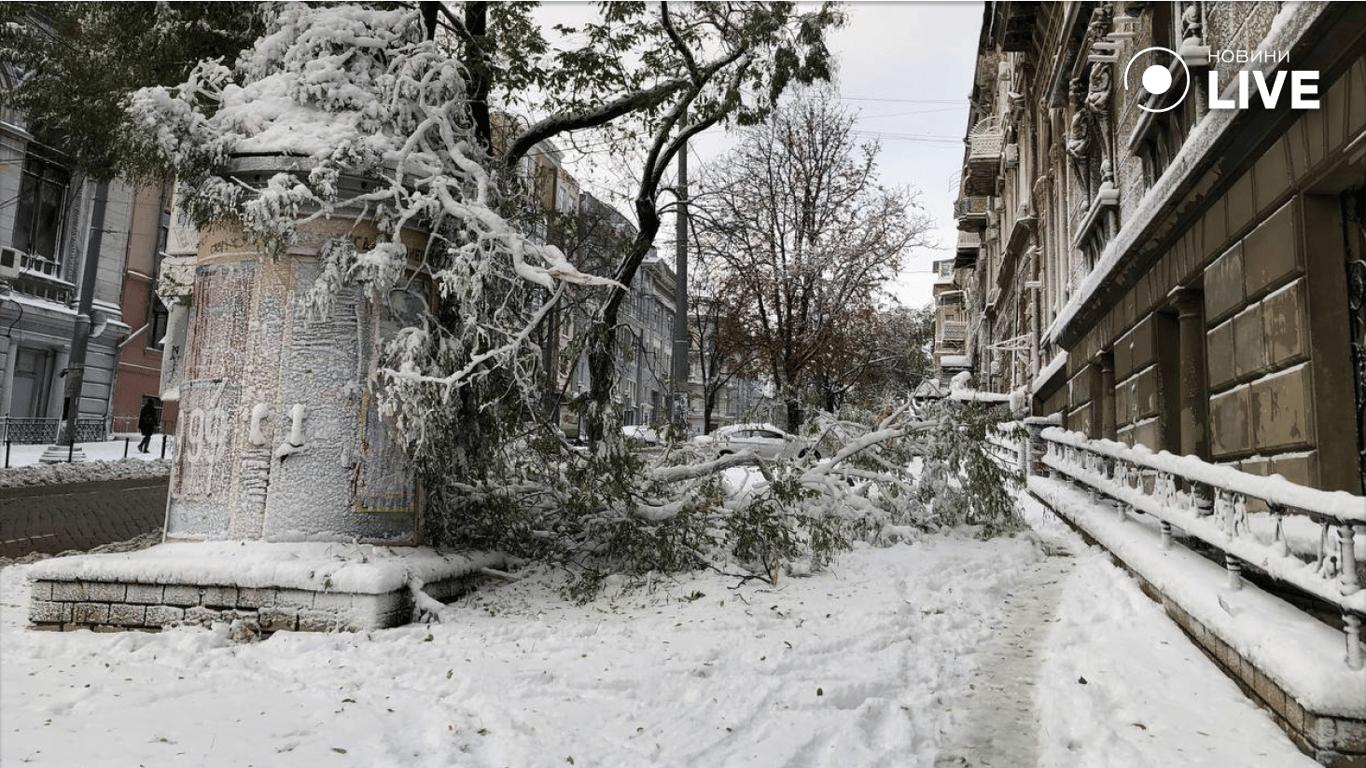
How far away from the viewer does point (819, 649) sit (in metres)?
5.00

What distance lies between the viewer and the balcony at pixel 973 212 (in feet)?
117

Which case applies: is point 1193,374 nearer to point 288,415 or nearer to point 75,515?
point 288,415

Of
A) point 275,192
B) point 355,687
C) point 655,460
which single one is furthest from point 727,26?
point 355,687

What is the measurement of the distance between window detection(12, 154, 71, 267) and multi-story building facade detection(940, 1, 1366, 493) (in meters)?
27.6

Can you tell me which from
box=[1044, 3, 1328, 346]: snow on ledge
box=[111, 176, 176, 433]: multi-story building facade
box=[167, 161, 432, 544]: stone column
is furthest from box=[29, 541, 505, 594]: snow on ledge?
box=[111, 176, 176, 433]: multi-story building facade

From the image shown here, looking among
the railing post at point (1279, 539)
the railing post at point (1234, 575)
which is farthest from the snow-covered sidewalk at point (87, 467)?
the railing post at point (1279, 539)

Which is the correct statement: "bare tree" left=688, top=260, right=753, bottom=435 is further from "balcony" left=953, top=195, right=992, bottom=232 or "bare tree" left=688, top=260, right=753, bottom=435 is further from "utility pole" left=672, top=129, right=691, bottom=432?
"balcony" left=953, top=195, right=992, bottom=232

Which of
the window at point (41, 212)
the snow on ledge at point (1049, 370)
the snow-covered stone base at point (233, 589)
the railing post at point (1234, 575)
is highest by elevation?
the window at point (41, 212)

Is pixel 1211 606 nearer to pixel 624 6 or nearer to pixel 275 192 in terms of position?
pixel 275 192

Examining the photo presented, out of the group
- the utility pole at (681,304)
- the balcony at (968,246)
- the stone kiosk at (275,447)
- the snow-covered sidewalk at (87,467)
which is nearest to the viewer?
the stone kiosk at (275,447)

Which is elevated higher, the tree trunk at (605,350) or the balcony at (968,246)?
the balcony at (968,246)

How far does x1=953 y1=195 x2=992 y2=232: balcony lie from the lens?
3566 centimetres

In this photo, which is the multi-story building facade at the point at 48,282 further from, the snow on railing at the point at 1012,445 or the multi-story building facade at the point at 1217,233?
the multi-story building facade at the point at 1217,233

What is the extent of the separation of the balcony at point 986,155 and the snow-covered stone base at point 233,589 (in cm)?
2682
